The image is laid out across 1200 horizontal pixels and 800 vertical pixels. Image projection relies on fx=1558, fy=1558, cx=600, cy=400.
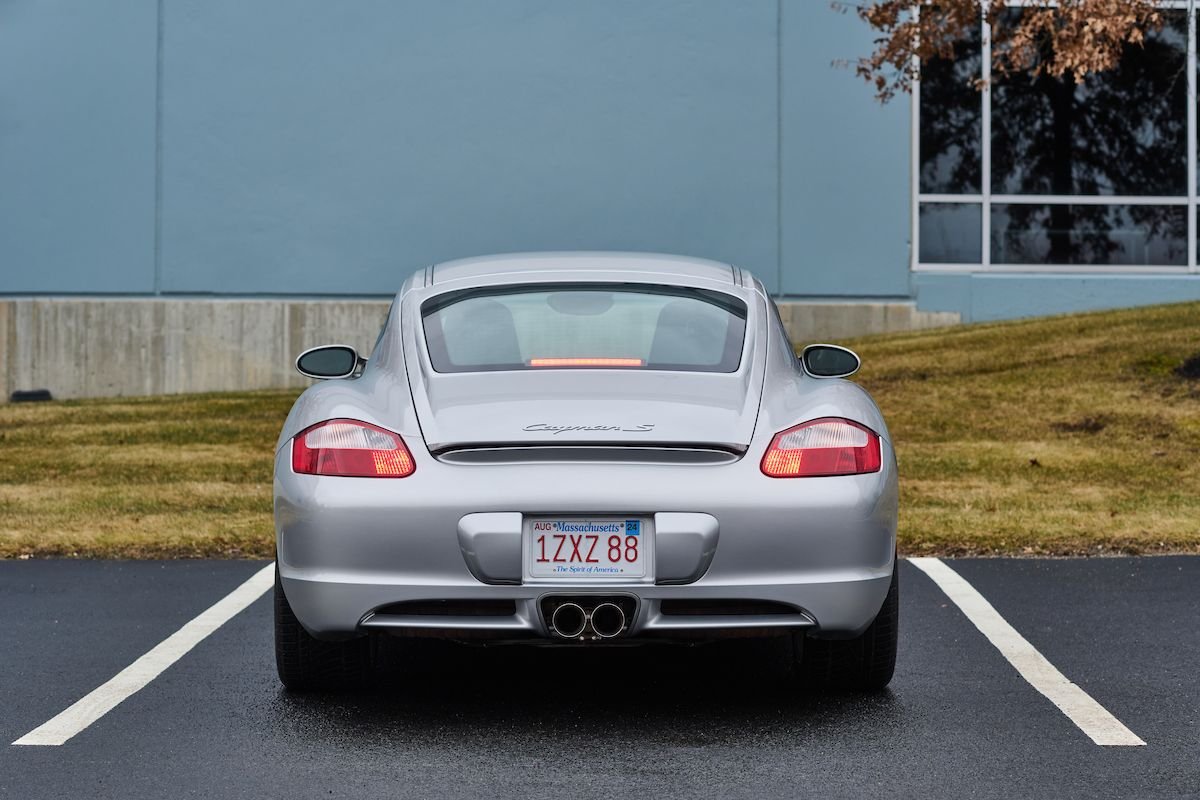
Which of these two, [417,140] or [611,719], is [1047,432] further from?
[417,140]

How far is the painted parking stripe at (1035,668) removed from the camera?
15.0ft

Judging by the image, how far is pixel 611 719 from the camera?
4.75m

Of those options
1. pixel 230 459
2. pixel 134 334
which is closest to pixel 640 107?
pixel 134 334

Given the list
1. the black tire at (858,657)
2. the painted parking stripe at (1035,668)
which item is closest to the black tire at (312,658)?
the black tire at (858,657)

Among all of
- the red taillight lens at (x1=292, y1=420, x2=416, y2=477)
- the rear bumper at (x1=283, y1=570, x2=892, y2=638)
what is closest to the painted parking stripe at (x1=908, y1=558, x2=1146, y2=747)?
the rear bumper at (x1=283, y1=570, x2=892, y2=638)

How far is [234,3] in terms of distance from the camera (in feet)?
63.4

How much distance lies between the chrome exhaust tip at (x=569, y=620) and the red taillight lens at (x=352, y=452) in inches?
22.8

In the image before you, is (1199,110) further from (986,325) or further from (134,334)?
(134,334)

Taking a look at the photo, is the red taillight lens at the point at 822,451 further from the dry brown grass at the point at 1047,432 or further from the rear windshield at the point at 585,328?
the dry brown grass at the point at 1047,432

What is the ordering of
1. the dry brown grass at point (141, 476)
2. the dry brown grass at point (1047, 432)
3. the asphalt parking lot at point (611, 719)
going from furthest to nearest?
the dry brown grass at point (1047, 432) → the dry brown grass at point (141, 476) → the asphalt parking lot at point (611, 719)

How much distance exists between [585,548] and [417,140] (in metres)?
15.6

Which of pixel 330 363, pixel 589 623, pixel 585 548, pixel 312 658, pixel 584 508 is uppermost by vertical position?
pixel 330 363

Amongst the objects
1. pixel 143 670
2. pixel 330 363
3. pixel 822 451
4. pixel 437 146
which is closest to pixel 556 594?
pixel 822 451

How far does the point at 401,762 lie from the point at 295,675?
0.85 m
